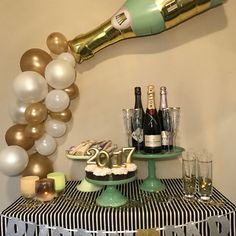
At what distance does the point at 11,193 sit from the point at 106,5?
3.58 ft

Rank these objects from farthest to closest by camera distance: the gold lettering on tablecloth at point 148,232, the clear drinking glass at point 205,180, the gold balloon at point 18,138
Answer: the gold balloon at point 18,138 → the clear drinking glass at point 205,180 → the gold lettering on tablecloth at point 148,232

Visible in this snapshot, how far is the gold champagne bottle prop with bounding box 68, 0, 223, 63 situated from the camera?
1.22 m

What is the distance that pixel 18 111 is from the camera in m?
1.35

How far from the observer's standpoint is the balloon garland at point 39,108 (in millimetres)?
1246

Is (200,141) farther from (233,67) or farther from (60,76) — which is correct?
(60,76)

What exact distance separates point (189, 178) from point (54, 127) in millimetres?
665

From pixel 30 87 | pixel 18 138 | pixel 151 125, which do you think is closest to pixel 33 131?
pixel 18 138

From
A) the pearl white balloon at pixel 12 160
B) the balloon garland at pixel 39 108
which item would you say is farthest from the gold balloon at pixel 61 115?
the pearl white balloon at pixel 12 160

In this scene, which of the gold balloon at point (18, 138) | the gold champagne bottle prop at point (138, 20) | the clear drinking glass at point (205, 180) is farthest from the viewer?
the gold balloon at point (18, 138)

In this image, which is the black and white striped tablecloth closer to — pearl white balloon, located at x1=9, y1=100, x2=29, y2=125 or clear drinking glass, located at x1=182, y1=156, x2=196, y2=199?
clear drinking glass, located at x1=182, y1=156, x2=196, y2=199

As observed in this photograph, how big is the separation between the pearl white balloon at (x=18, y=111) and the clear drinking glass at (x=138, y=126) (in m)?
0.52

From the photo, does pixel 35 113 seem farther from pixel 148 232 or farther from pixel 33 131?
A: pixel 148 232

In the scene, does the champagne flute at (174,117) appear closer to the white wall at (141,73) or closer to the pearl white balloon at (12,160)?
the white wall at (141,73)

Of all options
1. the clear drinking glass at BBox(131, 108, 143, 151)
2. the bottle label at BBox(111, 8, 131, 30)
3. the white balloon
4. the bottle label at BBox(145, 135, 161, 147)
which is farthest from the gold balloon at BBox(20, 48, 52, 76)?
the bottle label at BBox(145, 135, 161, 147)
